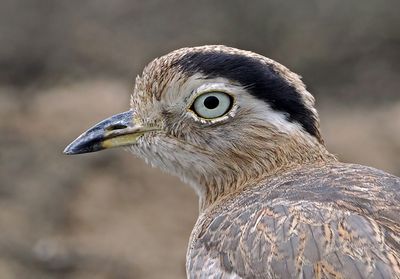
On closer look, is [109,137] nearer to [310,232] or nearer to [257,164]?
[257,164]

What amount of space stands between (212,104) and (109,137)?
71 cm

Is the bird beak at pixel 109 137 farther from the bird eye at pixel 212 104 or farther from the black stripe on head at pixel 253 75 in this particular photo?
the black stripe on head at pixel 253 75

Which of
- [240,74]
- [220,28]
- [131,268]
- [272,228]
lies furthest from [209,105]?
[220,28]

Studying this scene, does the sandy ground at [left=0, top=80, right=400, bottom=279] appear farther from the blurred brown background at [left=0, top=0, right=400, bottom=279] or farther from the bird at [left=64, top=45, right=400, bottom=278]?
the bird at [left=64, top=45, right=400, bottom=278]

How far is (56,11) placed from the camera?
14.5 meters

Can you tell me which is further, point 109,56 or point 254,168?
A: point 109,56

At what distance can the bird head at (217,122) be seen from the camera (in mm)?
5840

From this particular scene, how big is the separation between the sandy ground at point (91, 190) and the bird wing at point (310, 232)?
20.4 feet

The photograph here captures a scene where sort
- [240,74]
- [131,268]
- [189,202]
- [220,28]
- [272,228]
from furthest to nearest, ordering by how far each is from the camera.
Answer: [220,28], [189,202], [131,268], [240,74], [272,228]

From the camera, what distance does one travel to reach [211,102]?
586 cm

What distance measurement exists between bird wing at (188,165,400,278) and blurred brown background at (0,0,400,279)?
20.4ft

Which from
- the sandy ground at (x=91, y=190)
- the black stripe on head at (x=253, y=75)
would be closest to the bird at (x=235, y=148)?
the black stripe on head at (x=253, y=75)

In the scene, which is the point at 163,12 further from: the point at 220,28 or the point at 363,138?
the point at 363,138

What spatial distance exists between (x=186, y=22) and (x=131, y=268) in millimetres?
4291
